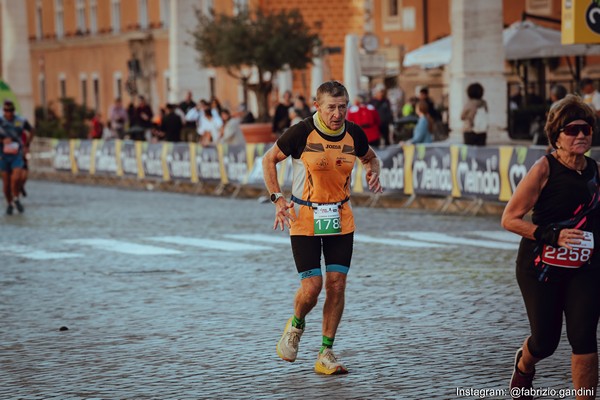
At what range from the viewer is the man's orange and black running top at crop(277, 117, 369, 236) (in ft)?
31.4

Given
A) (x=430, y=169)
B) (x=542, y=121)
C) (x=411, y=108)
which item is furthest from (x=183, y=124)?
(x=430, y=169)

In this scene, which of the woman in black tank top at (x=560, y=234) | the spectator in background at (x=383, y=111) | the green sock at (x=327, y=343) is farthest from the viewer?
the spectator in background at (x=383, y=111)

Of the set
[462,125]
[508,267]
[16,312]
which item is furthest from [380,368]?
[462,125]

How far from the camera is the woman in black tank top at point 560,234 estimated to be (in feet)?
24.4

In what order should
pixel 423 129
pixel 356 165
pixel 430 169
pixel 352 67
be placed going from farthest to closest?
pixel 352 67 < pixel 423 129 < pixel 356 165 < pixel 430 169

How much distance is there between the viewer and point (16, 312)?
12.8 m

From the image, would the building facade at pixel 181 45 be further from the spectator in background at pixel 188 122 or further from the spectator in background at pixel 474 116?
the spectator in background at pixel 474 116

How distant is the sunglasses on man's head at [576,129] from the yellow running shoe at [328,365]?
251 centimetres

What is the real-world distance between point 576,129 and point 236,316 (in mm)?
5201

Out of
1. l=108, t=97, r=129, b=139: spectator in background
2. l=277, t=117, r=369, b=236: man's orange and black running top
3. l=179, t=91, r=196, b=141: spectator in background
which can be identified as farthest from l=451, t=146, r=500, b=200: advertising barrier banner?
l=108, t=97, r=129, b=139: spectator in background

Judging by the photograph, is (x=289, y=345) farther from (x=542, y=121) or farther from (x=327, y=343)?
(x=542, y=121)

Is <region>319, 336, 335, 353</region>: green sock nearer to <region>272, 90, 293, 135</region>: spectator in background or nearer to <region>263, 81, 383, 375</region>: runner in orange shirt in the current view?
<region>263, 81, 383, 375</region>: runner in orange shirt

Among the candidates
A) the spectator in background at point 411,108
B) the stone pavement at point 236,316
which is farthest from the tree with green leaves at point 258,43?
the stone pavement at point 236,316

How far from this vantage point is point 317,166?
9578 mm
